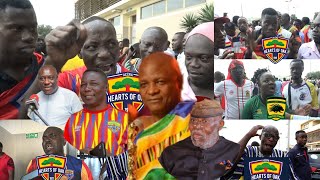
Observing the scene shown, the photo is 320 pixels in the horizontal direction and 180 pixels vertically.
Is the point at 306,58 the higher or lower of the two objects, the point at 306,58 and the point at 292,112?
the higher

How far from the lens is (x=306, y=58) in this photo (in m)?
3.63

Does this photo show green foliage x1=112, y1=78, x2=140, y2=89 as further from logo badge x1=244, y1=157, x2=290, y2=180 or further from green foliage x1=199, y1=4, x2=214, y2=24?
logo badge x1=244, y1=157, x2=290, y2=180

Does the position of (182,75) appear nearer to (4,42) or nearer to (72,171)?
(72,171)

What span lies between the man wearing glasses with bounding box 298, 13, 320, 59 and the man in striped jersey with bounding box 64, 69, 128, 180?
141 cm

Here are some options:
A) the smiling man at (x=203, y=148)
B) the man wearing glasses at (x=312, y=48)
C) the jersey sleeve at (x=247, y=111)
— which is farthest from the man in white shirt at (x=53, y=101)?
the man wearing glasses at (x=312, y=48)

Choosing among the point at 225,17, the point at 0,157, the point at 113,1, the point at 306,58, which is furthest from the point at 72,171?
the point at 306,58

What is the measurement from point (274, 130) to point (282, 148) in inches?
6.0

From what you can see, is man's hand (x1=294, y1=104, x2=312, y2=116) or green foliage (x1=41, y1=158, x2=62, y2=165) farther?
green foliage (x1=41, y1=158, x2=62, y2=165)

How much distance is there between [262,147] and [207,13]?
42.5 inches

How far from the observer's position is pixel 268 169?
367 cm

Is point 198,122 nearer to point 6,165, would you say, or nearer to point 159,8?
point 159,8

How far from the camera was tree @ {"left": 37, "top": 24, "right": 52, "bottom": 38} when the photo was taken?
3828 mm

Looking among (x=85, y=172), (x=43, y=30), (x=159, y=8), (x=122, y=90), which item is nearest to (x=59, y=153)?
(x=85, y=172)


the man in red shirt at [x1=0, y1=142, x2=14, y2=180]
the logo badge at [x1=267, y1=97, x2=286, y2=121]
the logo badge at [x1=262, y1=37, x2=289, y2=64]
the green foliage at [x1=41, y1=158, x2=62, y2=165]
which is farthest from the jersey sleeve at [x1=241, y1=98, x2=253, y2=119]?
the man in red shirt at [x1=0, y1=142, x2=14, y2=180]
